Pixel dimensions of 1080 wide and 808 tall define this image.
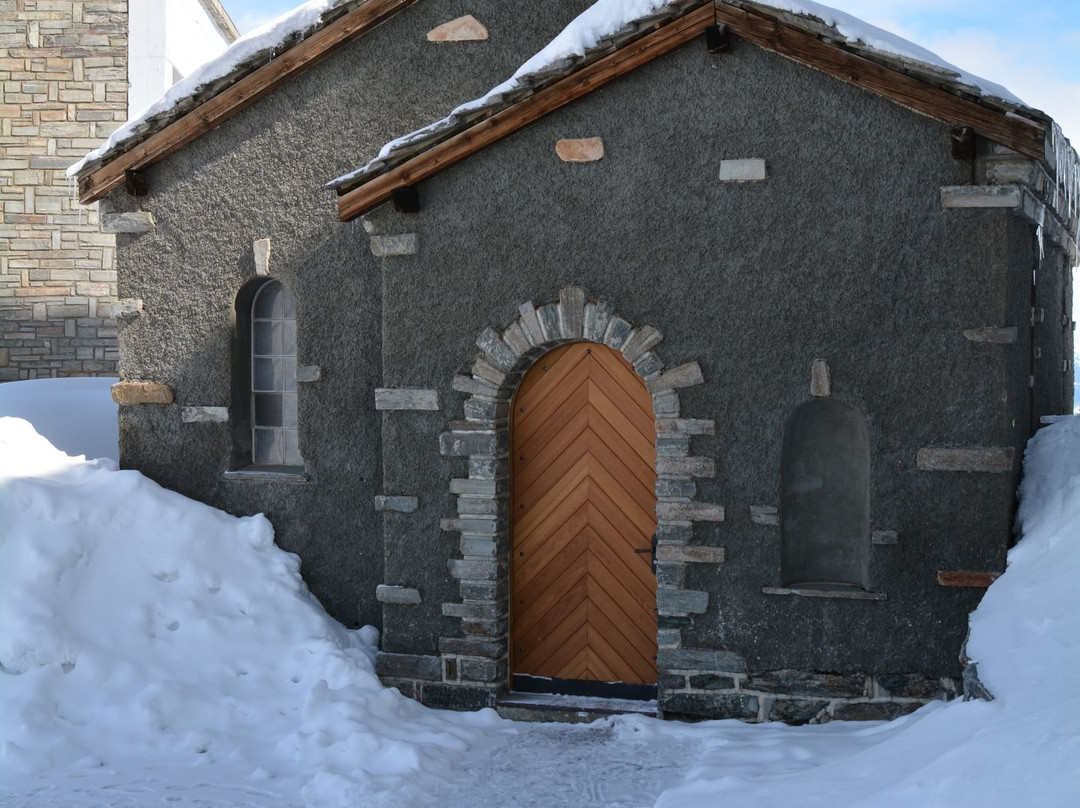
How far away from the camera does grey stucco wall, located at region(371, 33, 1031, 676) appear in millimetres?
6414

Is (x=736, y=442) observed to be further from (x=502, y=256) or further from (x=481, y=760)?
(x=481, y=760)

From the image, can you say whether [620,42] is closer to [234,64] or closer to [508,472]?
[508,472]

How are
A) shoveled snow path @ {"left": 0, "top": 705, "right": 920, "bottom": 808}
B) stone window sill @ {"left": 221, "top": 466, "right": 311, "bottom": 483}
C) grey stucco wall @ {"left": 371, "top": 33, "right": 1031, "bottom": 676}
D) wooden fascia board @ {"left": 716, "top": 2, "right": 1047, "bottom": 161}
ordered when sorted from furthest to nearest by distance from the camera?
stone window sill @ {"left": 221, "top": 466, "right": 311, "bottom": 483}, grey stucco wall @ {"left": 371, "top": 33, "right": 1031, "bottom": 676}, wooden fascia board @ {"left": 716, "top": 2, "right": 1047, "bottom": 161}, shoveled snow path @ {"left": 0, "top": 705, "right": 920, "bottom": 808}

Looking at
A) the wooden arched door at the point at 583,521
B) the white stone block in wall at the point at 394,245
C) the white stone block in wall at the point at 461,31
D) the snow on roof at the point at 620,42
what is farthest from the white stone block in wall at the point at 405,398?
the white stone block in wall at the point at 461,31

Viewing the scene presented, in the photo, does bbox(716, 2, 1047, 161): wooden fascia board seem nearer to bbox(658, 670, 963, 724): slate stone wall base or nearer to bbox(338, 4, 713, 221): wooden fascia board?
bbox(338, 4, 713, 221): wooden fascia board

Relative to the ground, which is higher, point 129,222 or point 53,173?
point 53,173

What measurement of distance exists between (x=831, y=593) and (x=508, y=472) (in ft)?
7.55

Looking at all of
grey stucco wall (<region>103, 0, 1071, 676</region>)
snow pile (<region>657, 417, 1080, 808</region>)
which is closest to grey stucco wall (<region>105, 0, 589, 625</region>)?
grey stucco wall (<region>103, 0, 1071, 676</region>)

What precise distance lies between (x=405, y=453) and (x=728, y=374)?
2309mm

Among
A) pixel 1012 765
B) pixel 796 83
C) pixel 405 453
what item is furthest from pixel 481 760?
pixel 796 83

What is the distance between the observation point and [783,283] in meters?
6.64

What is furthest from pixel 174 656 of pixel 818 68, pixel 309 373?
pixel 818 68

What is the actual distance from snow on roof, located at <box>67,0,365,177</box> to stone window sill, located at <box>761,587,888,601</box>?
17.4 feet

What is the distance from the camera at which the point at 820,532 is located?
22.7ft
